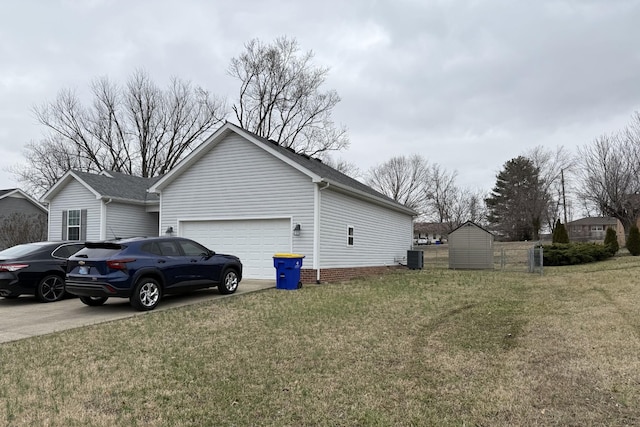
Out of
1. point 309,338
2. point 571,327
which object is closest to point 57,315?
point 309,338

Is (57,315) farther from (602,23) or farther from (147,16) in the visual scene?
(602,23)

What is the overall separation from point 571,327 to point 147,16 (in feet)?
48.1

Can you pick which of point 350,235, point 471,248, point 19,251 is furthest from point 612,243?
point 19,251

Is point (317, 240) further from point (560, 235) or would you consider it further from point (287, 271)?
point (560, 235)

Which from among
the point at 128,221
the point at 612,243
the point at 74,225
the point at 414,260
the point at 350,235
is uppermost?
the point at 128,221

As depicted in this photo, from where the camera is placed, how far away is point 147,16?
575 inches

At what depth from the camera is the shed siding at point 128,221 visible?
18672 millimetres

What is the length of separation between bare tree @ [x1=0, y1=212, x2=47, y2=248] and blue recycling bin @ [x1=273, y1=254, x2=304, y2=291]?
1772 cm

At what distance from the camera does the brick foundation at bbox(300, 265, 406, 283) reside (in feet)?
45.6

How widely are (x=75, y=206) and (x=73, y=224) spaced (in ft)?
2.53

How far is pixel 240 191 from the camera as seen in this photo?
1533 cm

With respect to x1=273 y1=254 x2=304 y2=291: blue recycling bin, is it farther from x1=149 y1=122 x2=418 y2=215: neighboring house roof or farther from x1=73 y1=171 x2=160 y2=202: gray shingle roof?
x1=73 y1=171 x2=160 y2=202: gray shingle roof

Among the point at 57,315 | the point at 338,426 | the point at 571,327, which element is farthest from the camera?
the point at 57,315

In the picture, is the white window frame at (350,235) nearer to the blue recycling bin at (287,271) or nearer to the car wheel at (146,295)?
the blue recycling bin at (287,271)
